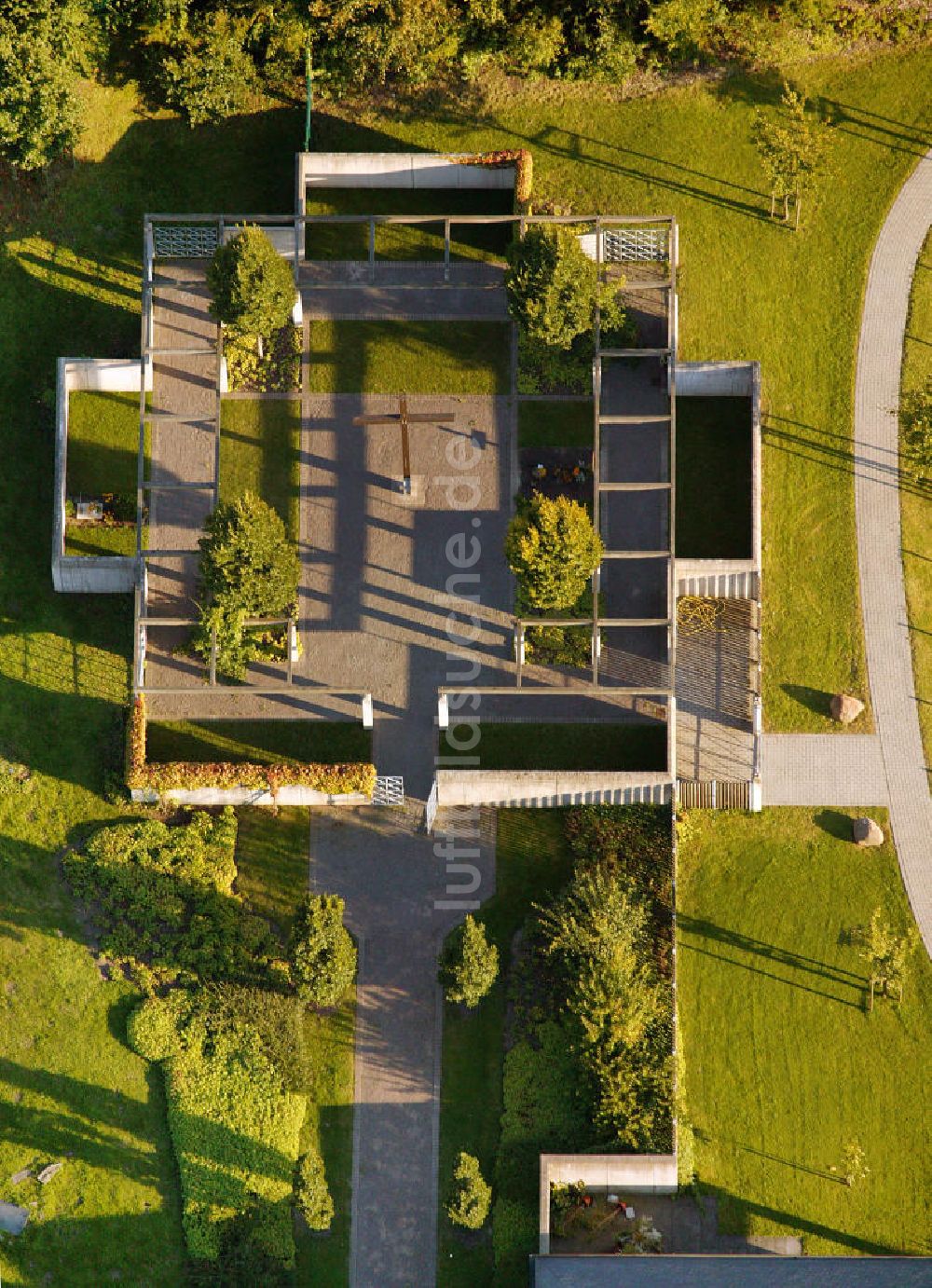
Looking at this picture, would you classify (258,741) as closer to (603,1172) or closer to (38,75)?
(603,1172)

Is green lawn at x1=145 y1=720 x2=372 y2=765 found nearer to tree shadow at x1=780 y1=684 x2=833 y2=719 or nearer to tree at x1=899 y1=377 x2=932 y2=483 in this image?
tree shadow at x1=780 y1=684 x2=833 y2=719

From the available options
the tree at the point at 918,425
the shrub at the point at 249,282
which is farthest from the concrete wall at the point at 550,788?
A: the shrub at the point at 249,282

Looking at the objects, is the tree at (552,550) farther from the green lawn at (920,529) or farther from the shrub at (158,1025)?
the shrub at (158,1025)

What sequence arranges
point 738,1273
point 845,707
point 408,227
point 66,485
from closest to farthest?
point 738,1273
point 845,707
point 66,485
point 408,227

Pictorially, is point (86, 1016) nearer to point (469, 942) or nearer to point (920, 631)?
point (469, 942)

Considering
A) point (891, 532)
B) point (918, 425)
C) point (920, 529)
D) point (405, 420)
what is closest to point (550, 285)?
point (405, 420)
